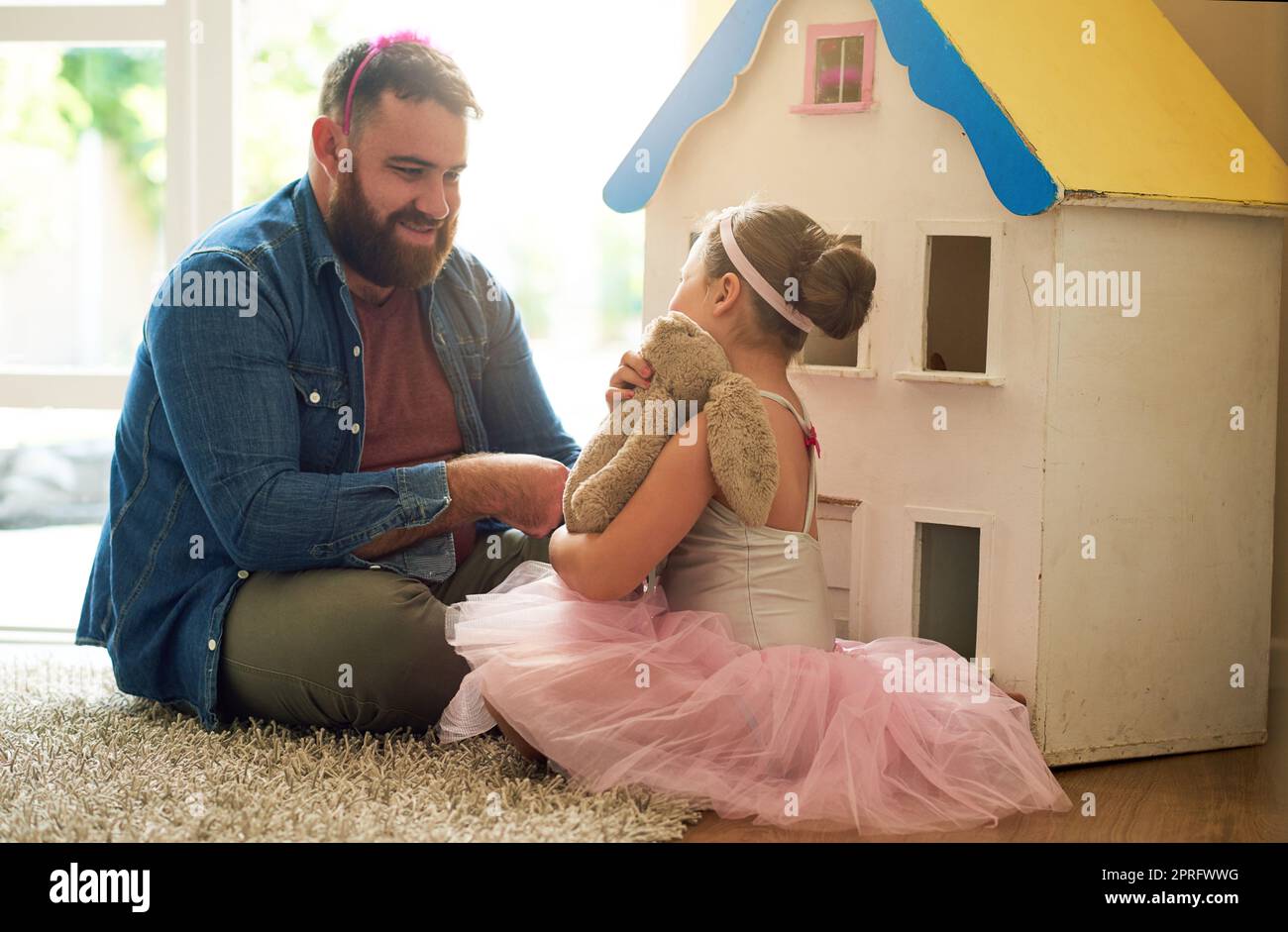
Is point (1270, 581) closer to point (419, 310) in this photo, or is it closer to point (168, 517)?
point (419, 310)

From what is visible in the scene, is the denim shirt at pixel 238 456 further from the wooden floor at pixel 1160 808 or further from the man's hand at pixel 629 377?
the wooden floor at pixel 1160 808

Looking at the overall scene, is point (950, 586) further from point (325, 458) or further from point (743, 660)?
point (325, 458)

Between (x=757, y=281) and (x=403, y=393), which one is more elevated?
(x=757, y=281)

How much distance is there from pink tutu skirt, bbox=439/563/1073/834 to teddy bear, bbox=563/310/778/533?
158mm

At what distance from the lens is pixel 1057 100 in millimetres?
1734

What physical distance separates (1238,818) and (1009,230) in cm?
86

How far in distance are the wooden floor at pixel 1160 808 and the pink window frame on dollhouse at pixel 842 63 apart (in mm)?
1042

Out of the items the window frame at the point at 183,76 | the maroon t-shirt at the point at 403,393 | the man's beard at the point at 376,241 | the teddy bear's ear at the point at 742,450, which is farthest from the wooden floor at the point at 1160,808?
the window frame at the point at 183,76

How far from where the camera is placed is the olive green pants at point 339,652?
1673mm

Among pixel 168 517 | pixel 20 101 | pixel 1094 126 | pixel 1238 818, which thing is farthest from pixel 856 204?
pixel 20 101

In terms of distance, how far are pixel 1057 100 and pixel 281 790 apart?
142 cm

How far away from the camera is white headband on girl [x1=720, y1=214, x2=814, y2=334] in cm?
160

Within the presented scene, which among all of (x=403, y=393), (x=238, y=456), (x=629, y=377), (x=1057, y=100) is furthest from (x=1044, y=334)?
(x=238, y=456)

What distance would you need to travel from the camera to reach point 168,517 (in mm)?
1786
